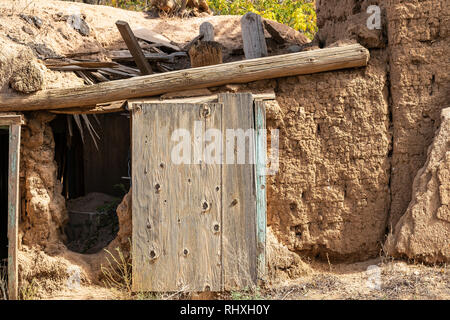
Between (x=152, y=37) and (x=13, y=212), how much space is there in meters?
3.59

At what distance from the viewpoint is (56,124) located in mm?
6645

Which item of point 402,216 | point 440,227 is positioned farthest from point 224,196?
point 440,227

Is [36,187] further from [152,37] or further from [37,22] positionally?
[152,37]

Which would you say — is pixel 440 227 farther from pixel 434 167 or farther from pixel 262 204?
pixel 262 204

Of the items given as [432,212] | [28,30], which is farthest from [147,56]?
[432,212]

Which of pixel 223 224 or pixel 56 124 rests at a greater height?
pixel 56 124

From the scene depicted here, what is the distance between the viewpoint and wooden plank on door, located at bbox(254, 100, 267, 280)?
5.24 m

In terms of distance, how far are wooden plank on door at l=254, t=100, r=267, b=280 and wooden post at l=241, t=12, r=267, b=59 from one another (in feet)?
4.51

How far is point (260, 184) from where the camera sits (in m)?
5.29

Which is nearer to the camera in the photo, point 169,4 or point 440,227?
point 440,227

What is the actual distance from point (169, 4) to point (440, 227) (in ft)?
19.7

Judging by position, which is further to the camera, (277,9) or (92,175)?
(277,9)

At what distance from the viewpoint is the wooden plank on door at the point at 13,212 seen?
5.33 m

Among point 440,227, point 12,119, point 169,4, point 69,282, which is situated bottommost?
point 69,282
